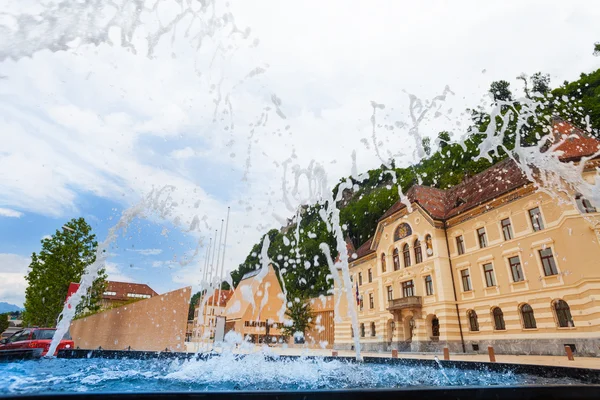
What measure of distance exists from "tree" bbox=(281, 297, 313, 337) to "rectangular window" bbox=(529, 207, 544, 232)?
33.2 meters

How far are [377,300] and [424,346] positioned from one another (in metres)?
8.40

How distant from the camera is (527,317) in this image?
78.2 feet

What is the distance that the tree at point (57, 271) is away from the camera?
30.1 m

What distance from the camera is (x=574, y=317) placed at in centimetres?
2088

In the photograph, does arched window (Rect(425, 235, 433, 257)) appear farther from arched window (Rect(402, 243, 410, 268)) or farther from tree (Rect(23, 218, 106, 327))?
tree (Rect(23, 218, 106, 327))

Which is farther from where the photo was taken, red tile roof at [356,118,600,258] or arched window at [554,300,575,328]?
red tile roof at [356,118,600,258]

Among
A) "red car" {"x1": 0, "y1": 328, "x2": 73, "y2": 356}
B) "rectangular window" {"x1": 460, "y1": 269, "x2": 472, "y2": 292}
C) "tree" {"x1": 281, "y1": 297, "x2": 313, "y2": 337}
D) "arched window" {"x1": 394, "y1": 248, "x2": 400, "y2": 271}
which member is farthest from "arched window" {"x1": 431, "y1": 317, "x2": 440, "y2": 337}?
"red car" {"x1": 0, "y1": 328, "x2": 73, "y2": 356}

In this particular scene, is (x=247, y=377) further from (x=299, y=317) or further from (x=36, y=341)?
(x=299, y=317)

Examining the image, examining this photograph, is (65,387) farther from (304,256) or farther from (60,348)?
(304,256)

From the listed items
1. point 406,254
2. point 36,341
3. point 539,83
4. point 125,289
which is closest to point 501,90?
point 539,83

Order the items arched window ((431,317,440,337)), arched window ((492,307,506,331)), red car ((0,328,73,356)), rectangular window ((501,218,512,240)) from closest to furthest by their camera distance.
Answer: red car ((0,328,73,356))
arched window ((492,307,506,331))
rectangular window ((501,218,512,240))
arched window ((431,317,440,337))

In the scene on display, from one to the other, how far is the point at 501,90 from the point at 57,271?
79757mm

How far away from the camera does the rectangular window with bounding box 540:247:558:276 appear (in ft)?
74.4

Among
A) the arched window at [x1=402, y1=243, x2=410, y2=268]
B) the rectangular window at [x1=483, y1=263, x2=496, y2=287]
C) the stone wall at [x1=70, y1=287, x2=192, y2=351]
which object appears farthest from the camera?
the arched window at [x1=402, y1=243, x2=410, y2=268]
